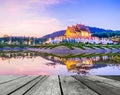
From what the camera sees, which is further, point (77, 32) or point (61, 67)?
A: point (77, 32)

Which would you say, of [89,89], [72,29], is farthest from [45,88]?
[72,29]

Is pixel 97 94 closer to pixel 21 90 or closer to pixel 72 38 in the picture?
pixel 21 90

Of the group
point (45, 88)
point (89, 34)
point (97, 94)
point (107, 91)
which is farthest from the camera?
point (89, 34)

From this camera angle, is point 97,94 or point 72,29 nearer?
point 97,94

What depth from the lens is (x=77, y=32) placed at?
126 metres

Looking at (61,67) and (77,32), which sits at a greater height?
(77,32)

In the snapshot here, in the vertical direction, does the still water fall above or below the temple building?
below

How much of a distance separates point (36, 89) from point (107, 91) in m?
0.98

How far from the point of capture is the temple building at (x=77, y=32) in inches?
4741

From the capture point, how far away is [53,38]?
12950 cm

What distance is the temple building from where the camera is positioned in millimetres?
120425

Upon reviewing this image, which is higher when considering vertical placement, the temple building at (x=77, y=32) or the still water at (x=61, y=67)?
the temple building at (x=77, y=32)

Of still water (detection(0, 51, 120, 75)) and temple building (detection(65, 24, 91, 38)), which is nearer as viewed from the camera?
still water (detection(0, 51, 120, 75))

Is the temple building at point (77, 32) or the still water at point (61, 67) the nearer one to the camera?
the still water at point (61, 67)
